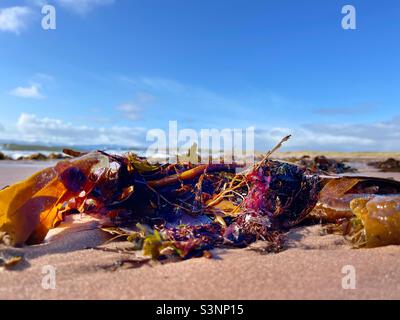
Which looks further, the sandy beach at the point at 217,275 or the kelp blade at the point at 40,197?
the kelp blade at the point at 40,197

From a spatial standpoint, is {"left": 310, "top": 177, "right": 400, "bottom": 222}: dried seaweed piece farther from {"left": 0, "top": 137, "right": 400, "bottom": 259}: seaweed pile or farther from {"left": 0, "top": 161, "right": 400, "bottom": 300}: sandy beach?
Answer: {"left": 0, "top": 161, "right": 400, "bottom": 300}: sandy beach

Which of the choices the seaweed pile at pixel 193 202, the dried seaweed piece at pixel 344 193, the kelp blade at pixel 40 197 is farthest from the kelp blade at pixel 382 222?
the kelp blade at pixel 40 197

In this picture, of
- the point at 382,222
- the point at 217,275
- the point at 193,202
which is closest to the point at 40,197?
the point at 193,202

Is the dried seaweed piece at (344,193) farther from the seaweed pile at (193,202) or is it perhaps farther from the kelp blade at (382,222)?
the kelp blade at (382,222)

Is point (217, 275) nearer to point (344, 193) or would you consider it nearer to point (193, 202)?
point (193, 202)

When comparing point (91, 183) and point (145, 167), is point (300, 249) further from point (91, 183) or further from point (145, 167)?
point (91, 183)

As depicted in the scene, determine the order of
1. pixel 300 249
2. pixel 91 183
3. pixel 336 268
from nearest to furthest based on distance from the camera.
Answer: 1. pixel 336 268
2. pixel 300 249
3. pixel 91 183
